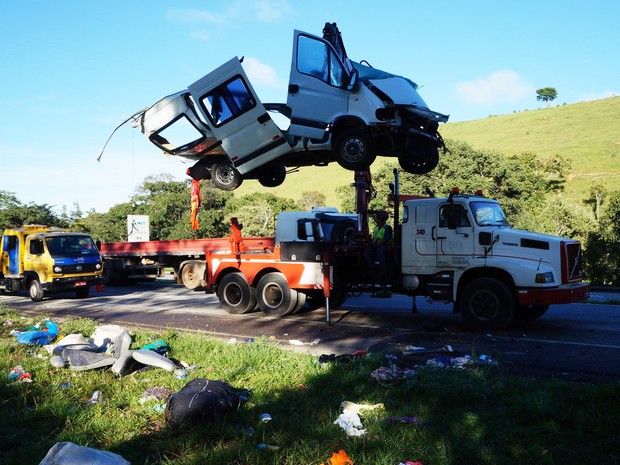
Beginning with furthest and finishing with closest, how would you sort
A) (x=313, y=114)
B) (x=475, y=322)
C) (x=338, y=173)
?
(x=338, y=173), (x=313, y=114), (x=475, y=322)

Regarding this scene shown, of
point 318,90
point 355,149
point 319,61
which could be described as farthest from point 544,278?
point 319,61

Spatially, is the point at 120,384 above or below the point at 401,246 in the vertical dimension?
below

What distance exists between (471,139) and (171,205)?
49172 mm

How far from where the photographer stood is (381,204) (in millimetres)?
34250

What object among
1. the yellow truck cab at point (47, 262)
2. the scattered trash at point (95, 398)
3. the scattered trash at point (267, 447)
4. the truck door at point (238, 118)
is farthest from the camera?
the yellow truck cab at point (47, 262)

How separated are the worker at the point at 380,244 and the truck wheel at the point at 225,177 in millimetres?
3005

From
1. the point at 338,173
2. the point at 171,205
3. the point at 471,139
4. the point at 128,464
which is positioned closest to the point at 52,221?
the point at 171,205

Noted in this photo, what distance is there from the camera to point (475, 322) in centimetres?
927

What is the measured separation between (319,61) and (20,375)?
23.0ft

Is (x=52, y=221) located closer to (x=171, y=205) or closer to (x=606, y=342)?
(x=171, y=205)

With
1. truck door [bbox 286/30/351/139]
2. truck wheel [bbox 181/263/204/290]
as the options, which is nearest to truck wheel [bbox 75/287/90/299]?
truck wheel [bbox 181/263/204/290]

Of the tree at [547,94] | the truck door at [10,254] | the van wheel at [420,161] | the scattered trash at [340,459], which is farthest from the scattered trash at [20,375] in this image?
the tree at [547,94]

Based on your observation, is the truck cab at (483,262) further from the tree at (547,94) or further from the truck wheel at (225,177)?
the tree at (547,94)

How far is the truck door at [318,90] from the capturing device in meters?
10.2
